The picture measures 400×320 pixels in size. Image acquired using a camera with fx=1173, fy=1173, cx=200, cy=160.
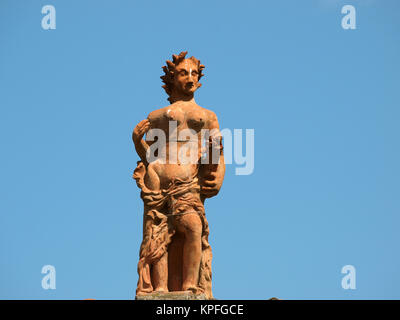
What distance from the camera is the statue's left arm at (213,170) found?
23.0 metres

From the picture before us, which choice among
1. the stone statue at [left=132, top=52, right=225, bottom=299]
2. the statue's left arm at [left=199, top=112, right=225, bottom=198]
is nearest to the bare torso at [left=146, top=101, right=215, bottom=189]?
the stone statue at [left=132, top=52, right=225, bottom=299]

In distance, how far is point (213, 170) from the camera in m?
23.1

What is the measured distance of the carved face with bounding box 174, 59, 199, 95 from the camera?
23.5 metres

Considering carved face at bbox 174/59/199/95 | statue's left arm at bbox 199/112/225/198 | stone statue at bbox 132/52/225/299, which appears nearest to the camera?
stone statue at bbox 132/52/225/299

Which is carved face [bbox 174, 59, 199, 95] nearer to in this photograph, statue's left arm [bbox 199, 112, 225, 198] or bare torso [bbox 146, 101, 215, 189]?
bare torso [bbox 146, 101, 215, 189]

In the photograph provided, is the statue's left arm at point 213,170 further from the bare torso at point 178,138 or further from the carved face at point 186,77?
the carved face at point 186,77

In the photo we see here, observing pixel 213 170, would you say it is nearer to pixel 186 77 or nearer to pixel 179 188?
pixel 179 188

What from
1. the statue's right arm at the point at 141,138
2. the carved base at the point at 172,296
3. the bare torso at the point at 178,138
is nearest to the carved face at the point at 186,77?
the bare torso at the point at 178,138

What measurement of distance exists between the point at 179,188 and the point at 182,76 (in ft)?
7.71

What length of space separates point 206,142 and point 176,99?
3.77 feet

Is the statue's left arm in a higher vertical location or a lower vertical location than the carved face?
lower
